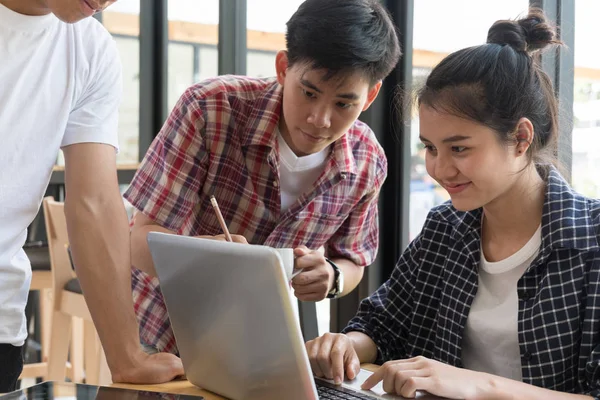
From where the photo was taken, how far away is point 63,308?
3.05m

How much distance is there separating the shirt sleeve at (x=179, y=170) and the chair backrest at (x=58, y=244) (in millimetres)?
1272

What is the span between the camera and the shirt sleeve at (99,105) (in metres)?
1.34

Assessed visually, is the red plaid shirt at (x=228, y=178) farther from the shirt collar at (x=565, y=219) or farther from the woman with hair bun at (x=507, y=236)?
the shirt collar at (x=565, y=219)

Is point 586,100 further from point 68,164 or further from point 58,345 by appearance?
point 58,345

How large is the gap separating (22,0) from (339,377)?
0.77 metres

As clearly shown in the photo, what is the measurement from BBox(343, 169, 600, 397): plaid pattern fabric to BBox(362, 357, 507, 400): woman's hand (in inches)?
7.6

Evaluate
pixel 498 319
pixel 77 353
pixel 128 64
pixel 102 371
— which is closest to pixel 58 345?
pixel 102 371

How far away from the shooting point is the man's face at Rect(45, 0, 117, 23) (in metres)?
1.20

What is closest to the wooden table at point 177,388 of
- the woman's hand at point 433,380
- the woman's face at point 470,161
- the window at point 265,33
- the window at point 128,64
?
the woman's hand at point 433,380

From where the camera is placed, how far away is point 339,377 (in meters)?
1.24

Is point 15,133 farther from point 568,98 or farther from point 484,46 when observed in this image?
point 568,98

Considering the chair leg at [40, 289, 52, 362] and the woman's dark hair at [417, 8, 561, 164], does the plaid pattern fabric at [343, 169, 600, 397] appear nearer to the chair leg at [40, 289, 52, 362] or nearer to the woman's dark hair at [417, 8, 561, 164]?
the woman's dark hair at [417, 8, 561, 164]

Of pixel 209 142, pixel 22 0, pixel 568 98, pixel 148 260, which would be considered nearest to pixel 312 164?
pixel 209 142

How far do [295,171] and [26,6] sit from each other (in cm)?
66
